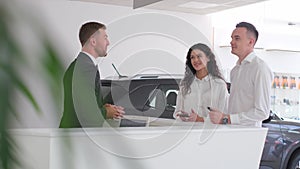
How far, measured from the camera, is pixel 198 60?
10.4 feet

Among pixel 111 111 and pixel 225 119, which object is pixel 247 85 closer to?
pixel 225 119

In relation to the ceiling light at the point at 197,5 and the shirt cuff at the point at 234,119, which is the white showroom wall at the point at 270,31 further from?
the shirt cuff at the point at 234,119

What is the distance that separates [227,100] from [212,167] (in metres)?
0.83

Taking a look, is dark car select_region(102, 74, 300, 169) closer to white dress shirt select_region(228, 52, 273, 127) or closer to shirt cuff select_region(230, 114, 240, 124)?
white dress shirt select_region(228, 52, 273, 127)

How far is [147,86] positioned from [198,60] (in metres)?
1.88

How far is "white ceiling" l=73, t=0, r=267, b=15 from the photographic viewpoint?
7.11 meters

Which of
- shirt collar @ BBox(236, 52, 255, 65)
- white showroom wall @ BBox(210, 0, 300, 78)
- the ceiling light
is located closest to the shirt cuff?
shirt collar @ BBox(236, 52, 255, 65)

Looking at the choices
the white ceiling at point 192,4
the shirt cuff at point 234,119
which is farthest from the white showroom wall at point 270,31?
the shirt cuff at point 234,119

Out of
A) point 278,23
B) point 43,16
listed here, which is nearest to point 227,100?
point 43,16

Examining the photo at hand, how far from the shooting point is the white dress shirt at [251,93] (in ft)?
9.69

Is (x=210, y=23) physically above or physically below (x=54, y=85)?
above

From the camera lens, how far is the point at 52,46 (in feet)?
0.66

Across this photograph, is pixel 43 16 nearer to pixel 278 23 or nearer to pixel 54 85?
pixel 54 85

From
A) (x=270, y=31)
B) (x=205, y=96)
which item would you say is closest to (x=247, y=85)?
(x=205, y=96)
